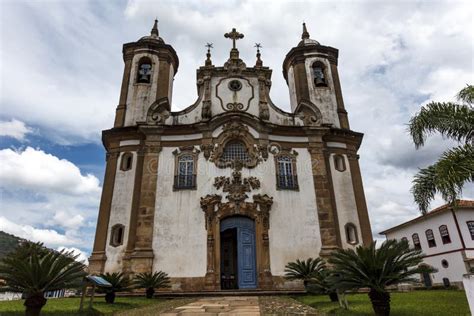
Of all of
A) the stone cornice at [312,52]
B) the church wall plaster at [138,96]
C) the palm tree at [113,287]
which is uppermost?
the stone cornice at [312,52]

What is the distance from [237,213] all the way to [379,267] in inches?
330

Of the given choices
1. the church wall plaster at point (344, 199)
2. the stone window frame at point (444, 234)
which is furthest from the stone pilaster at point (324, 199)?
the stone window frame at point (444, 234)

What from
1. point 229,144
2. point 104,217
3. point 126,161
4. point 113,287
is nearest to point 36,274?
point 113,287

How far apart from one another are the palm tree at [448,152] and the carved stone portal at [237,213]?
6.72 m

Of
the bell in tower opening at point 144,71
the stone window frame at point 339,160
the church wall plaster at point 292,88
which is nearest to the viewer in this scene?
the stone window frame at point 339,160

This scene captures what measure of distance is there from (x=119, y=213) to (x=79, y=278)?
808cm

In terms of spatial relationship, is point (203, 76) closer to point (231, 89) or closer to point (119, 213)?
point (231, 89)

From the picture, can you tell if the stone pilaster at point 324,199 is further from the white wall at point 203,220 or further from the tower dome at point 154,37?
the tower dome at point 154,37

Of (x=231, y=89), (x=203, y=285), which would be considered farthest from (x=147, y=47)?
(x=203, y=285)

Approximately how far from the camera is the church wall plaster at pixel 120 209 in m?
14.0

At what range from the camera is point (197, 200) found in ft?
48.1

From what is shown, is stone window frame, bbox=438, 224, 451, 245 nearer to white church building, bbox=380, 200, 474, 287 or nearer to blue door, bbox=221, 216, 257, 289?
white church building, bbox=380, 200, 474, 287

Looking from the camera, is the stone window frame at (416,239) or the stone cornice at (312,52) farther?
the stone window frame at (416,239)

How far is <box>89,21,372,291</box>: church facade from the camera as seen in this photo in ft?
45.7
